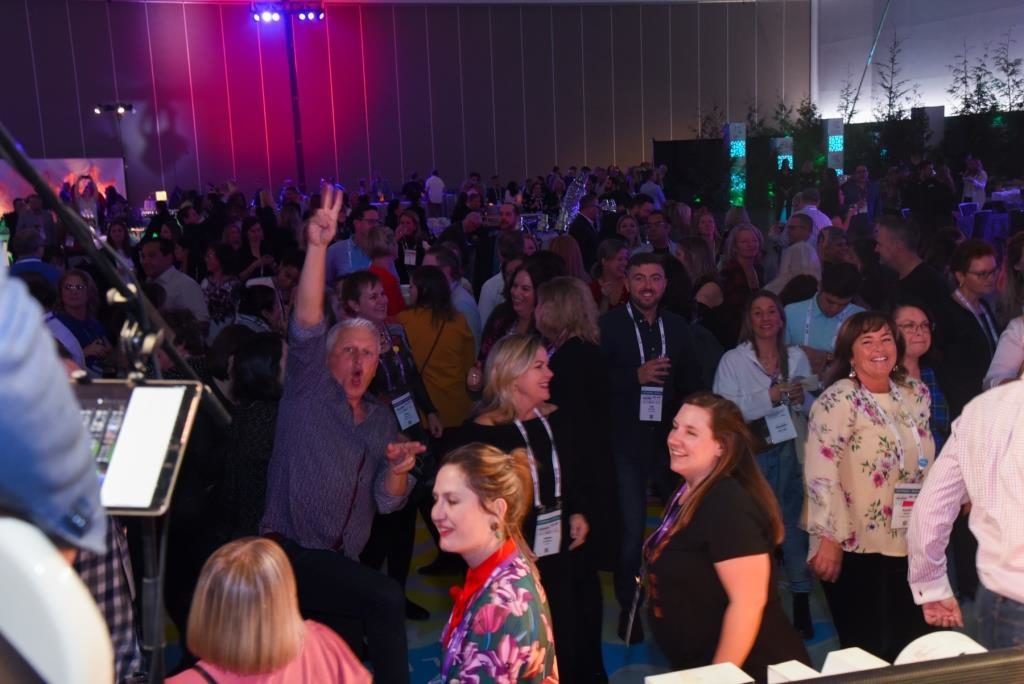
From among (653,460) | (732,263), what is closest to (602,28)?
(732,263)

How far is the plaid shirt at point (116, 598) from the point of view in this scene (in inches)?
97.7

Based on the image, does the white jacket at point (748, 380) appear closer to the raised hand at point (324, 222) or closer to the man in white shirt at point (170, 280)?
the raised hand at point (324, 222)

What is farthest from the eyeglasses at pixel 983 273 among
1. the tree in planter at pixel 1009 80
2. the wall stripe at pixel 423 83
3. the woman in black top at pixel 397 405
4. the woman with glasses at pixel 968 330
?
the wall stripe at pixel 423 83

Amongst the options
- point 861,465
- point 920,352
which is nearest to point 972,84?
point 920,352

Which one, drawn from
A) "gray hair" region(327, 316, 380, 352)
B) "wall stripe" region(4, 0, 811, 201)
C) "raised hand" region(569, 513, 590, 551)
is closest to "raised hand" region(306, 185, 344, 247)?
"gray hair" region(327, 316, 380, 352)

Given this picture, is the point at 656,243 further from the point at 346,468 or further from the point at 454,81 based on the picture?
the point at 454,81

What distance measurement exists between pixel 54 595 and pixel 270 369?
8.62ft

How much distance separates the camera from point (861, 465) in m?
3.25

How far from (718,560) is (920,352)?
1.75 m

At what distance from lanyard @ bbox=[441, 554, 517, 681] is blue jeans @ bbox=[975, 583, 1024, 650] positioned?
1146 mm

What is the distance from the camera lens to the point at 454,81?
2114 centimetres

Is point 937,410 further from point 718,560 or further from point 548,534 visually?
point 718,560

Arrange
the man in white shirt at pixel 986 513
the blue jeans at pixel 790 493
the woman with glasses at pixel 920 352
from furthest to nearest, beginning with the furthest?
the blue jeans at pixel 790 493 < the woman with glasses at pixel 920 352 < the man in white shirt at pixel 986 513

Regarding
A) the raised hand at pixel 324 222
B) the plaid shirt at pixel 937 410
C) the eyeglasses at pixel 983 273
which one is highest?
the raised hand at pixel 324 222
